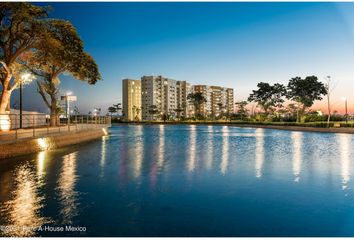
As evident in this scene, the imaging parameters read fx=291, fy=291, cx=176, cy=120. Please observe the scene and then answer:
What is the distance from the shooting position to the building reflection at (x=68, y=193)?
674cm

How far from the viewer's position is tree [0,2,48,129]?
2034 cm

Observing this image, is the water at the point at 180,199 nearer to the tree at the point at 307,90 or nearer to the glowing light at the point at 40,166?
the glowing light at the point at 40,166

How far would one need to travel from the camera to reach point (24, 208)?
7.13 meters

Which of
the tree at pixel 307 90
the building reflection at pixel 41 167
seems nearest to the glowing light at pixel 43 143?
the building reflection at pixel 41 167

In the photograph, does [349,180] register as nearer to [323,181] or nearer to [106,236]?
[323,181]

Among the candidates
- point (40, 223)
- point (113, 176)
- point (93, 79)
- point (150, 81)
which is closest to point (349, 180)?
point (113, 176)

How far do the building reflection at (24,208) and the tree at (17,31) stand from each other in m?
14.6

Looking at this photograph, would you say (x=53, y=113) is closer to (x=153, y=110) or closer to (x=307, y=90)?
(x=307, y=90)

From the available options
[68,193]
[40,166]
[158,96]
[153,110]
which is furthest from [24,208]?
[158,96]

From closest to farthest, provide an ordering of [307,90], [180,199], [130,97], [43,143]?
[180,199] < [43,143] < [307,90] < [130,97]

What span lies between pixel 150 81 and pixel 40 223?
557ft

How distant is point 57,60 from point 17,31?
265 inches

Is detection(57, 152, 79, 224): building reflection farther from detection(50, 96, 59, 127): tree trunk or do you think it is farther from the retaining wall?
detection(50, 96, 59, 127): tree trunk

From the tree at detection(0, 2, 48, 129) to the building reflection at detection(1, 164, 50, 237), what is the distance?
1462cm
